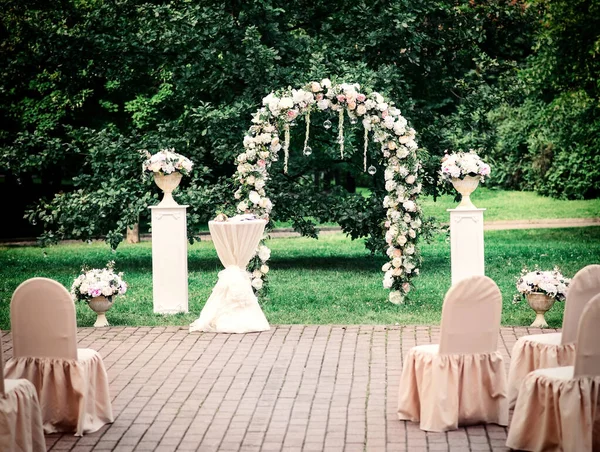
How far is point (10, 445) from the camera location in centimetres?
644

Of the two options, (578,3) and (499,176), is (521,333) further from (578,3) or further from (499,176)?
(499,176)

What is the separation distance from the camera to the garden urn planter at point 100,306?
12781 millimetres

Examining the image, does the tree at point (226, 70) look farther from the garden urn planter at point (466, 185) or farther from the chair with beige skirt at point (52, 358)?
the chair with beige skirt at point (52, 358)

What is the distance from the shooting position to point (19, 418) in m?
6.61

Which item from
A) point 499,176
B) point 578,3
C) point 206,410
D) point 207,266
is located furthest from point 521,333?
point 499,176

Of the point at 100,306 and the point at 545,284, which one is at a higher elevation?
the point at 545,284

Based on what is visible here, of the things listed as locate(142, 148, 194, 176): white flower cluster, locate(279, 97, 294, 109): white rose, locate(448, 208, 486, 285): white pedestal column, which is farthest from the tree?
locate(448, 208, 486, 285): white pedestal column

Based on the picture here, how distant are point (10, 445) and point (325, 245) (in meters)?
18.6

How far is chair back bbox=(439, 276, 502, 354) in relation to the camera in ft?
24.7

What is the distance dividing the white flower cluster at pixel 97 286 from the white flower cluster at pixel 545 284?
16.8ft

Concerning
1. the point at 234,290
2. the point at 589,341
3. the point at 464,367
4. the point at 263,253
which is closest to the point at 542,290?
the point at 234,290

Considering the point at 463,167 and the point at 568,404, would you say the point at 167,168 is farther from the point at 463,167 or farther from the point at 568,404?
the point at 568,404

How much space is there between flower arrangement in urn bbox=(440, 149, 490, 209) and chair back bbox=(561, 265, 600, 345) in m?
5.92

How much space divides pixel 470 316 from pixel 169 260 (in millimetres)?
6958
